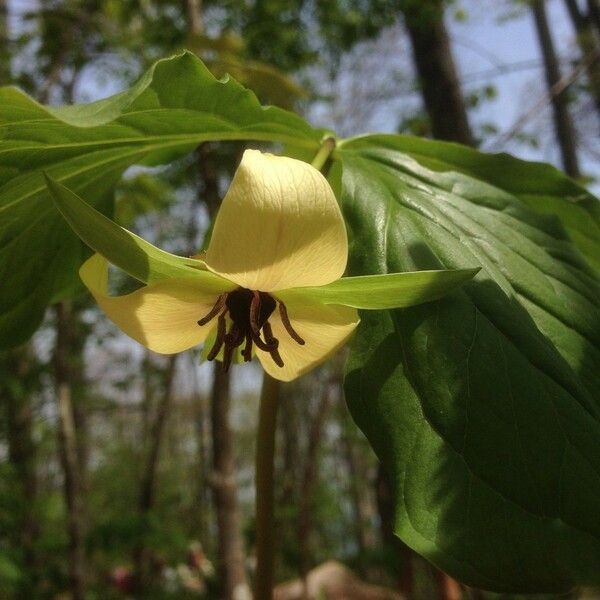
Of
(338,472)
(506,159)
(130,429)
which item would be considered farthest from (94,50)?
(130,429)

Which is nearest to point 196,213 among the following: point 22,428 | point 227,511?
point 22,428

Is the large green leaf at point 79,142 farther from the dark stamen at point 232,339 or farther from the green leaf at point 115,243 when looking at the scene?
the dark stamen at point 232,339

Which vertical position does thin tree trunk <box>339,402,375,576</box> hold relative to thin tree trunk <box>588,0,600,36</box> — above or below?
below

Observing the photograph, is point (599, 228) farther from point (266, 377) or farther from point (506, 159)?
point (266, 377)

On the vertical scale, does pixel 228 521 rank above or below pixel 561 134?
below

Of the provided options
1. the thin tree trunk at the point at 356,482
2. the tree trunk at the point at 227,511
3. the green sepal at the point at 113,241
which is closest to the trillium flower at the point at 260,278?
the green sepal at the point at 113,241

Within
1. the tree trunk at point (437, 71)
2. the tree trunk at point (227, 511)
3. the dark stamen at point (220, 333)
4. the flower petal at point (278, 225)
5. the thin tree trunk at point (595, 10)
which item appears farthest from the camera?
the thin tree trunk at point (595, 10)

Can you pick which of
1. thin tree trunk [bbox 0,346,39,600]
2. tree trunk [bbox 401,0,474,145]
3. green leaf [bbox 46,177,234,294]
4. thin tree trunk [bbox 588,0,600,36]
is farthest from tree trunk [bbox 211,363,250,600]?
thin tree trunk [bbox 588,0,600,36]

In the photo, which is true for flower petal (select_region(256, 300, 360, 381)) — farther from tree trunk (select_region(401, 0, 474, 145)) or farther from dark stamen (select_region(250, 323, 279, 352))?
tree trunk (select_region(401, 0, 474, 145))
